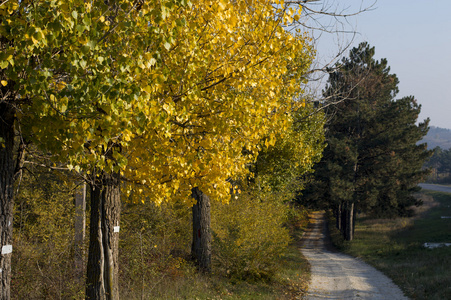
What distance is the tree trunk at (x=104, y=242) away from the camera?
673 cm

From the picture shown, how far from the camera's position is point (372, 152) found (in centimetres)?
3203

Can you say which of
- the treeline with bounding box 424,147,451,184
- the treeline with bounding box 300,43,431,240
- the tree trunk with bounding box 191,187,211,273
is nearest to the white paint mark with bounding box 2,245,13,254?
the tree trunk with bounding box 191,187,211,273

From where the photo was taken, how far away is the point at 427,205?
→ 56.4 metres

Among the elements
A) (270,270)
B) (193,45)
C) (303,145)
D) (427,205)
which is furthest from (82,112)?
(427,205)

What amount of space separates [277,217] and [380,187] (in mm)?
18346

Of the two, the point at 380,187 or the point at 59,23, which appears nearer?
the point at 59,23

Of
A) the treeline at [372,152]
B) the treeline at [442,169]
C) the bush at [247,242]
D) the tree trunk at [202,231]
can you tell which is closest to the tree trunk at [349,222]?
the treeline at [372,152]

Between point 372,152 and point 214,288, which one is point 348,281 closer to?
point 214,288

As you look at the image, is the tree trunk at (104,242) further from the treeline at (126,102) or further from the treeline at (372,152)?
the treeline at (372,152)

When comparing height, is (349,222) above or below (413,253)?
above

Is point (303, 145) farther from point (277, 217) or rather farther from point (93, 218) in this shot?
point (93, 218)

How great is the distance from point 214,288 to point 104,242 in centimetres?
583

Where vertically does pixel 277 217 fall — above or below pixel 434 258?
above

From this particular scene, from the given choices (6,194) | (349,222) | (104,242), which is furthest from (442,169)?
(6,194)
